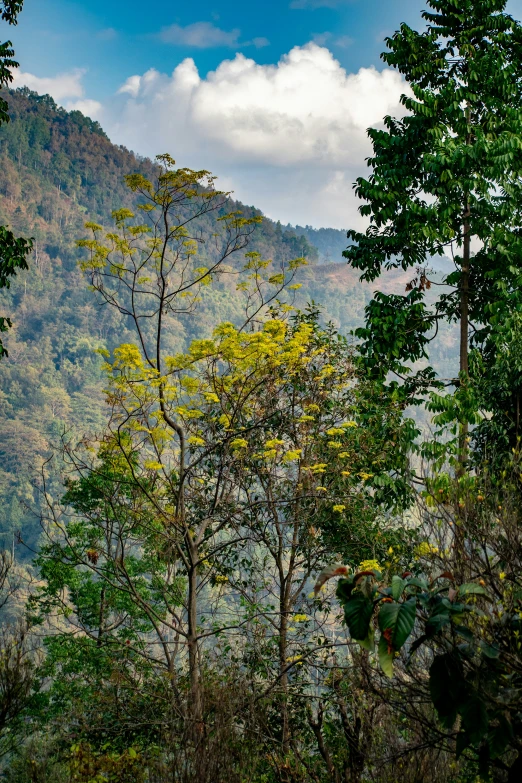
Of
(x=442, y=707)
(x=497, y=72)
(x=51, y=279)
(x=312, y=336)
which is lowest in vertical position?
(x=442, y=707)

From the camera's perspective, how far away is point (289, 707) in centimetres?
788

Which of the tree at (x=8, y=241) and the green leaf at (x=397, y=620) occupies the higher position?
the tree at (x=8, y=241)

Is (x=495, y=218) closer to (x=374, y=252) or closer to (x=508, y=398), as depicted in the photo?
(x=374, y=252)

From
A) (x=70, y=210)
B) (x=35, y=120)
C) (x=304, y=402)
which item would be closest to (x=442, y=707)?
(x=304, y=402)

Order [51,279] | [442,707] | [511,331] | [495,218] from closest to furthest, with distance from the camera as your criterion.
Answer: [442,707]
[511,331]
[495,218]
[51,279]

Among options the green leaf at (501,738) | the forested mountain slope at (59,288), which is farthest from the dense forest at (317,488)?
the forested mountain slope at (59,288)

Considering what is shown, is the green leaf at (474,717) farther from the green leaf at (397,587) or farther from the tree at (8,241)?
the tree at (8,241)

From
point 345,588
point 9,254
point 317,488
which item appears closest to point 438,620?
point 345,588

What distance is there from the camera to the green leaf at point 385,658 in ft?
5.41

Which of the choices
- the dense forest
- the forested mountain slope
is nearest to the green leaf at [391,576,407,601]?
the dense forest

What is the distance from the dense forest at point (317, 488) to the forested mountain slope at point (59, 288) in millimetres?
60345

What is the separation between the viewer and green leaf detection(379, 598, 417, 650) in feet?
5.26

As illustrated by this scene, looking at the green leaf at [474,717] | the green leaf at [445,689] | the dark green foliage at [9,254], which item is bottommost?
the green leaf at [474,717]

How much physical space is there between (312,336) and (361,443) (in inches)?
67.5
